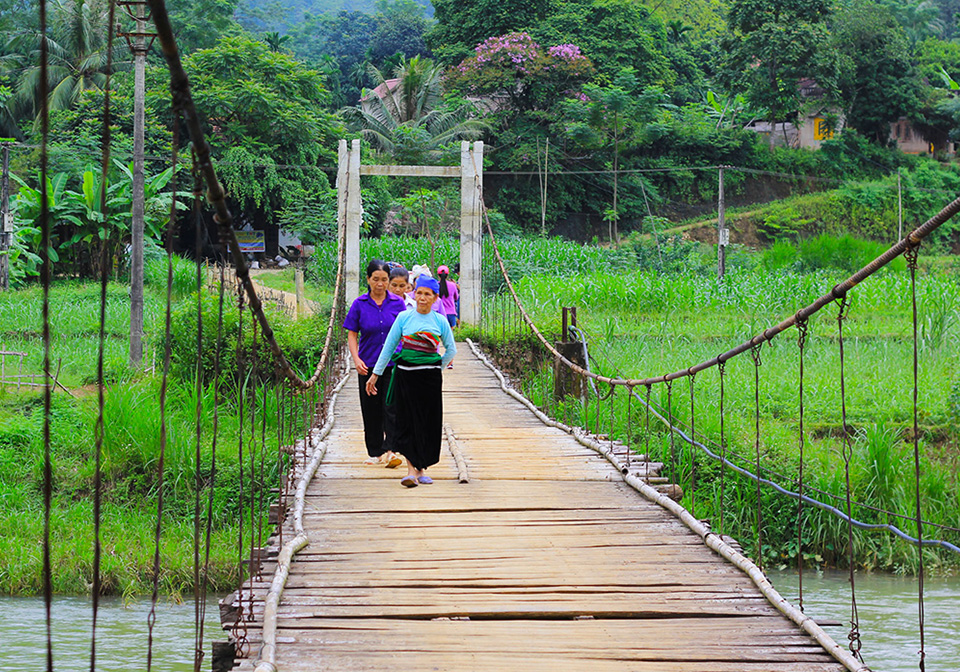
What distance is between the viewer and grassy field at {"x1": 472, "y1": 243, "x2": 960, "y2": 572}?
6258 millimetres

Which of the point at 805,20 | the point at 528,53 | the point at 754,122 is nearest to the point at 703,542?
the point at 528,53

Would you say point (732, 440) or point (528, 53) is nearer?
point (732, 440)

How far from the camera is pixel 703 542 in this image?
3.01 m

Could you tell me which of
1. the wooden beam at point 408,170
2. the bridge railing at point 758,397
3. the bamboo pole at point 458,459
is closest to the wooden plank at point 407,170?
the wooden beam at point 408,170

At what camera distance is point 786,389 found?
768 centimetres

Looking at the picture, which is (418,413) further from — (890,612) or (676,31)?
(676,31)

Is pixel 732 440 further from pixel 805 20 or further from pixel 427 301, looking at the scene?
pixel 805 20

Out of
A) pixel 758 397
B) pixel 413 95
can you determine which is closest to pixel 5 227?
pixel 758 397

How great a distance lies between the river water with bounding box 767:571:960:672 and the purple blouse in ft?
8.36

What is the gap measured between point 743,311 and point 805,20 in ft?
41.5

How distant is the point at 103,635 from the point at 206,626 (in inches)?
25.5

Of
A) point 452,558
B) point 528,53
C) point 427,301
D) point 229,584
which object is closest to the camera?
point 452,558

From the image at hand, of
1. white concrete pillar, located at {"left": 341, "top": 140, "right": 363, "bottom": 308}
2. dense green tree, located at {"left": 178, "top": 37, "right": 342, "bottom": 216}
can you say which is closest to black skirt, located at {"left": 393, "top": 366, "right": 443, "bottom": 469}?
white concrete pillar, located at {"left": 341, "top": 140, "right": 363, "bottom": 308}

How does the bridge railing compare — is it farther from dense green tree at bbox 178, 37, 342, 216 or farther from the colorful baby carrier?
dense green tree at bbox 178, 37, 342, 216
